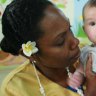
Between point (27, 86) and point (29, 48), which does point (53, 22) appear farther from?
point (27, 86)

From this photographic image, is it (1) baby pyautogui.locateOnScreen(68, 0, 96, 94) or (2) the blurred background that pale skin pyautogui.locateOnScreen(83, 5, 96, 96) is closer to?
(1) baby pyautogui.locateOnScreen(68, 0, 96, 94)

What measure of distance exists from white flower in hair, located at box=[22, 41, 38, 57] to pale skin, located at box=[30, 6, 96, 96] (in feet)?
0.09

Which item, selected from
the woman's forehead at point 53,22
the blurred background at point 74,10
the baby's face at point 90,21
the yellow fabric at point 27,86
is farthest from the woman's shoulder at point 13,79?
the blurred background at point 74,10

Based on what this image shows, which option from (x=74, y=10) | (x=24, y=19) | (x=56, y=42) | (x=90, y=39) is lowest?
(x=74, y=10)

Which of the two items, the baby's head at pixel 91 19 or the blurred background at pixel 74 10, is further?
the blurred background at pixel 74 10

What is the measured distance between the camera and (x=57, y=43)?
1203 millimetres

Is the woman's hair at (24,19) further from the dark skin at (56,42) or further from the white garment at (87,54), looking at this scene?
the white garment at (87,54)

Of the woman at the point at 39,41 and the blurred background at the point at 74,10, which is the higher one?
the woman at the point at 39,41

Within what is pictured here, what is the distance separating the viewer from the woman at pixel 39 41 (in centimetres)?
118

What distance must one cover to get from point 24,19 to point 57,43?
0.62ft

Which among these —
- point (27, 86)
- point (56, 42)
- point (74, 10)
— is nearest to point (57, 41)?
point (56, 42)

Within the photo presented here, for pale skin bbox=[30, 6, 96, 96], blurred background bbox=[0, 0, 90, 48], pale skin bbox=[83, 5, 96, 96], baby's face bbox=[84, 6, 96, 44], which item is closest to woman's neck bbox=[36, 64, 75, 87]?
pale skin bbox=[30, 6, 96, 96]

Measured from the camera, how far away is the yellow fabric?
1184 millimetres

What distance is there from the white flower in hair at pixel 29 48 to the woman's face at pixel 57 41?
0.03m
